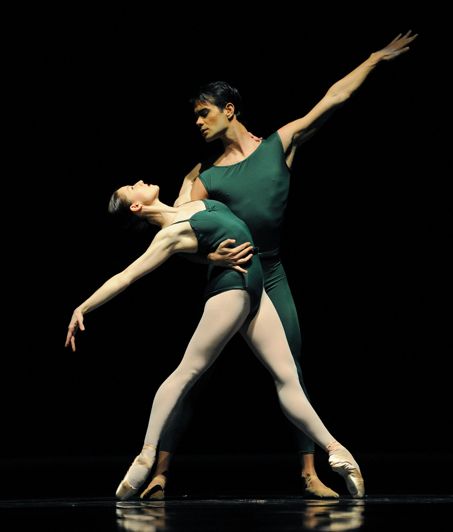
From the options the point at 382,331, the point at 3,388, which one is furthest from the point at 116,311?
the point at 382,331

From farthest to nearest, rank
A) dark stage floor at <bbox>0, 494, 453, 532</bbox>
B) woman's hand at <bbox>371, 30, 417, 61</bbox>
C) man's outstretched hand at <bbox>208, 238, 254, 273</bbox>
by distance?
woman's hand at <bbox>371, 30, 417, 61</bbox>, man's outstretched hand at <bbox>208, 238, 254, 273</bbox>, dark stage floor at <bbox>0, 494, 453, 532</bbox>

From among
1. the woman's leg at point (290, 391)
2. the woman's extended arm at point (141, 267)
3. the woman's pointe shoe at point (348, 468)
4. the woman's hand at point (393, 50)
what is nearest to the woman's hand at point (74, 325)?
the woman's extended arm at point (141, 267)

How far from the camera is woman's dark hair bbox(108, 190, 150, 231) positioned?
4.32 m

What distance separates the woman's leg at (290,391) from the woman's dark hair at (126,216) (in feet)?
1.80

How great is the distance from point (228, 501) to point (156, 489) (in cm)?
35

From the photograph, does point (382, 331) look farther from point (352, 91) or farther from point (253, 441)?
point (352, 91)

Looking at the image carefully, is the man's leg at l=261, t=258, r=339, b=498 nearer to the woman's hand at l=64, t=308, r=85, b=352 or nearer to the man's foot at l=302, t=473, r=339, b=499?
the man's foot at l=302, t=473, r=339, b=499

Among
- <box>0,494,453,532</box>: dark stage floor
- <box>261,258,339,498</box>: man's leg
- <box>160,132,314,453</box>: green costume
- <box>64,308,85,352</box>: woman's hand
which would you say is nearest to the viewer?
<box>0,494,453,532</box>: dark stage floor

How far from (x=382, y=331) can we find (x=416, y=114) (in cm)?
119

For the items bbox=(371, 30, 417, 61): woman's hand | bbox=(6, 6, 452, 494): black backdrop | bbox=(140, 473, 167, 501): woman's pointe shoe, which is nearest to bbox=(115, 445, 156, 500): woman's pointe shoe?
bbox=(140, 473, 167, 501): woman's pointe shoe

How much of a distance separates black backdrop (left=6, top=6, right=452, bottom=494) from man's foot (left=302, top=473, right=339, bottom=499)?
227 centimetres

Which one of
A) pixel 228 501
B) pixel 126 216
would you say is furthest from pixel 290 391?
pixel 126 216

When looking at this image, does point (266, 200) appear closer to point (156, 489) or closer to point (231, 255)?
point (231, 255)

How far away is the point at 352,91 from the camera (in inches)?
178
